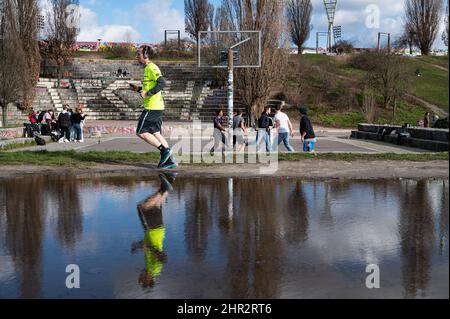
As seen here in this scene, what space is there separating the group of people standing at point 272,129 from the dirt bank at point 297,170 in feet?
7.66

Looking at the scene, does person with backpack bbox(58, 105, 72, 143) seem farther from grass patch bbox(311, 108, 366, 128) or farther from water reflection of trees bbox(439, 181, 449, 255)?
grass patch bbox(311, 108, 366, 128)

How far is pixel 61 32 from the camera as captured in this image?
153 ft

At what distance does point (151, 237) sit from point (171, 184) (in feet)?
12.3

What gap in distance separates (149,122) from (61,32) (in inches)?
1521

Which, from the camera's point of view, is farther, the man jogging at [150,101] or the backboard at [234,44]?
the backboard at [234,44]

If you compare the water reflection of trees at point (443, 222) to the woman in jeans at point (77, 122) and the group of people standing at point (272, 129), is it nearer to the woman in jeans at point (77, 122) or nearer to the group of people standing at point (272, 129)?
the group of people standing at point (272, 129)

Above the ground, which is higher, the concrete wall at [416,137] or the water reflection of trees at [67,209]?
the concrete wall at [416,137]

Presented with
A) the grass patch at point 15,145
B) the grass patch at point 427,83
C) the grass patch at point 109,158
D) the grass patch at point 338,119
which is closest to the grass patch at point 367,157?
the grass patch at point 109,158

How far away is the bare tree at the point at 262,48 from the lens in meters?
36.2

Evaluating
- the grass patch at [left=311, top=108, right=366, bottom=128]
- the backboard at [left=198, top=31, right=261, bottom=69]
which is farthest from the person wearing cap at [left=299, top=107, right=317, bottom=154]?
the grass patch at [left=311, top=108, right=366, bottom=128]

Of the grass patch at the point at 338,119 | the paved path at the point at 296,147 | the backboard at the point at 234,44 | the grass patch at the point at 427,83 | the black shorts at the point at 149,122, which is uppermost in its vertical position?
the backboard at the point at 234,44

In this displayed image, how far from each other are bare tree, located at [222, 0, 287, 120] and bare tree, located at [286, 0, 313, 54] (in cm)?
2745
